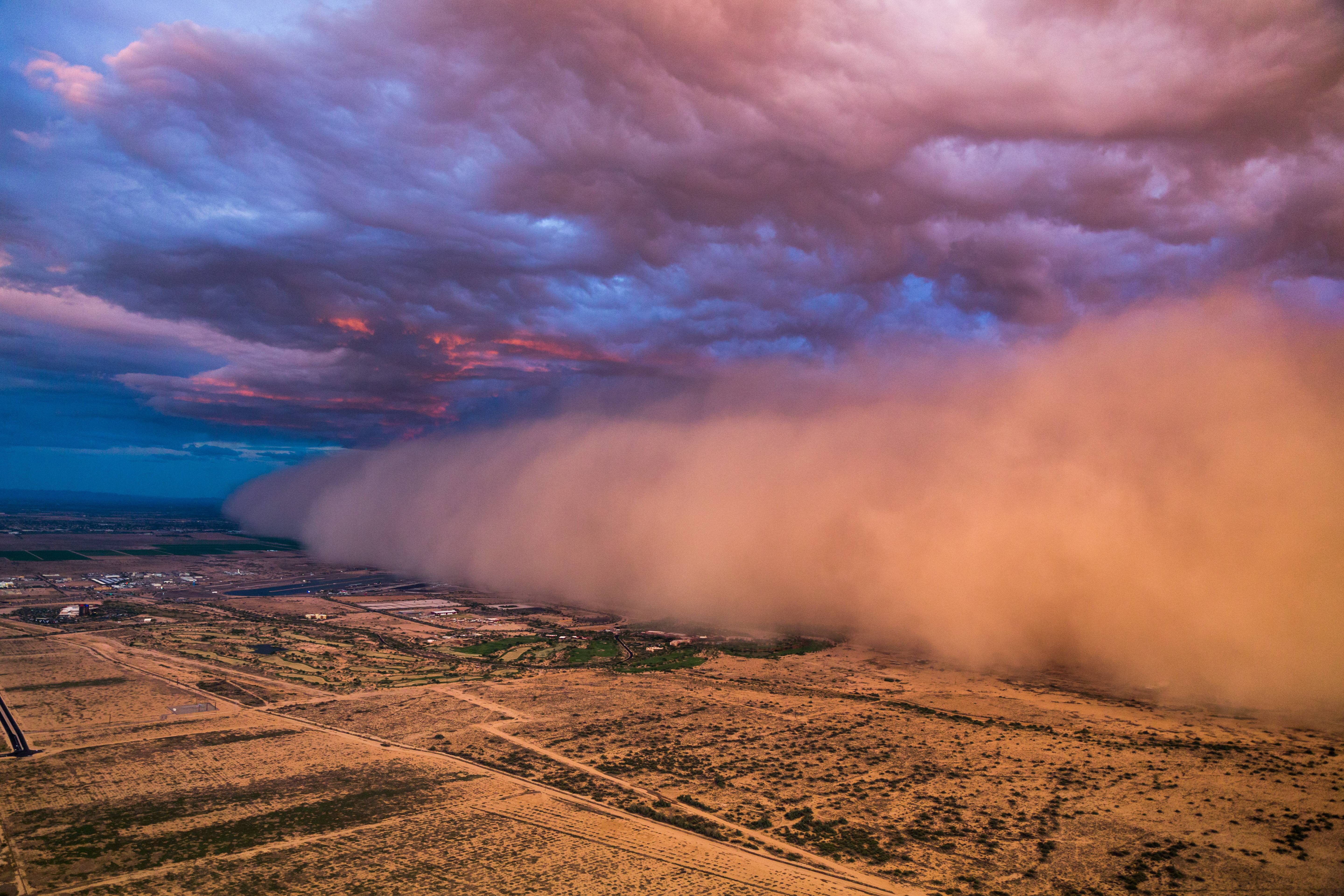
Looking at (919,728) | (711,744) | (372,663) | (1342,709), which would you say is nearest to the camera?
(711,744)

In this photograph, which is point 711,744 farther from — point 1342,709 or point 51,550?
point 51,550

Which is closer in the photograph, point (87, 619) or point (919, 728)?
point (919, 728)

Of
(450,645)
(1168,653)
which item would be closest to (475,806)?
(450,645)

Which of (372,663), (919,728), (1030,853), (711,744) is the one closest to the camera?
(1030,853)

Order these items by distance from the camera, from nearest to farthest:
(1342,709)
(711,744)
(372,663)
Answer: (711,744), (1342,709), (372,663)

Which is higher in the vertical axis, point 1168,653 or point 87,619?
point 1168,653

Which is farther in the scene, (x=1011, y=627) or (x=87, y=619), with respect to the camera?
(x=87, y=619)

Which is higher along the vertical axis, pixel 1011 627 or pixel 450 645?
pixel 1011 627

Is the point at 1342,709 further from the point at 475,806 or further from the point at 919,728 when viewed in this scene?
the point at 475,806

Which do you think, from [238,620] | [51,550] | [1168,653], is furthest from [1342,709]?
[51,550]
